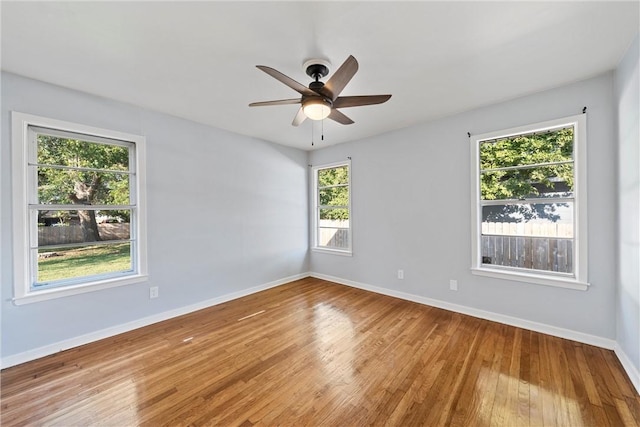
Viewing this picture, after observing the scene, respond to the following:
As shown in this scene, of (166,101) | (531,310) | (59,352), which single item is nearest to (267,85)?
(166,101)

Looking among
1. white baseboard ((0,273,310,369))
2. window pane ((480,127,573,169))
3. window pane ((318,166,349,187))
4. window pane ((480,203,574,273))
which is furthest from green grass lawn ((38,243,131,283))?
window pane ((480,127,573,169))

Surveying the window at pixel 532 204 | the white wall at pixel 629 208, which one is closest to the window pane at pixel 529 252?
the window at pixel 532 204

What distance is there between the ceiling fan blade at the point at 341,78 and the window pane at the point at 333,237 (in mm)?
3013

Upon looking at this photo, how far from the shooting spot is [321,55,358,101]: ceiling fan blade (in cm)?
164

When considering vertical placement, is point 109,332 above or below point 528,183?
below

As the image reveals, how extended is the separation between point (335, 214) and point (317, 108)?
295 cm

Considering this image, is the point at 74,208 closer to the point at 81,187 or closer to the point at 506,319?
the point at 81,187

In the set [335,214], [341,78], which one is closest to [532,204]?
[341,78]

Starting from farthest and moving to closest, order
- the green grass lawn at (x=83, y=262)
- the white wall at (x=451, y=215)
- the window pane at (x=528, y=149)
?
the window pane at (x=528, y=149)
the green grass lawn at (x=83, y=262)
the white wall at (x=451, y=215)

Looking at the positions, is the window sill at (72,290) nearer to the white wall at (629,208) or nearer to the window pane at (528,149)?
the window pane at (528,149)

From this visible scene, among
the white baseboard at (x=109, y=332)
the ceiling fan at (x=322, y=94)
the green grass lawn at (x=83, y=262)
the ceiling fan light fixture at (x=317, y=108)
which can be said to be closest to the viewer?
the ceiling fan at (x=322, y=94)

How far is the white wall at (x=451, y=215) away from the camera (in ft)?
7.82

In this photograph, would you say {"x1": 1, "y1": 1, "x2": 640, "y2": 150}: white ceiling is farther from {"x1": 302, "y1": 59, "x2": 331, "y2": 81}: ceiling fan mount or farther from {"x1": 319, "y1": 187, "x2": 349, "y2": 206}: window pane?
{"x1": 319, "y1": 187, "x2": 349, "y2": 206}: window pane

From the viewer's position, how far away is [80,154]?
2.67 m
